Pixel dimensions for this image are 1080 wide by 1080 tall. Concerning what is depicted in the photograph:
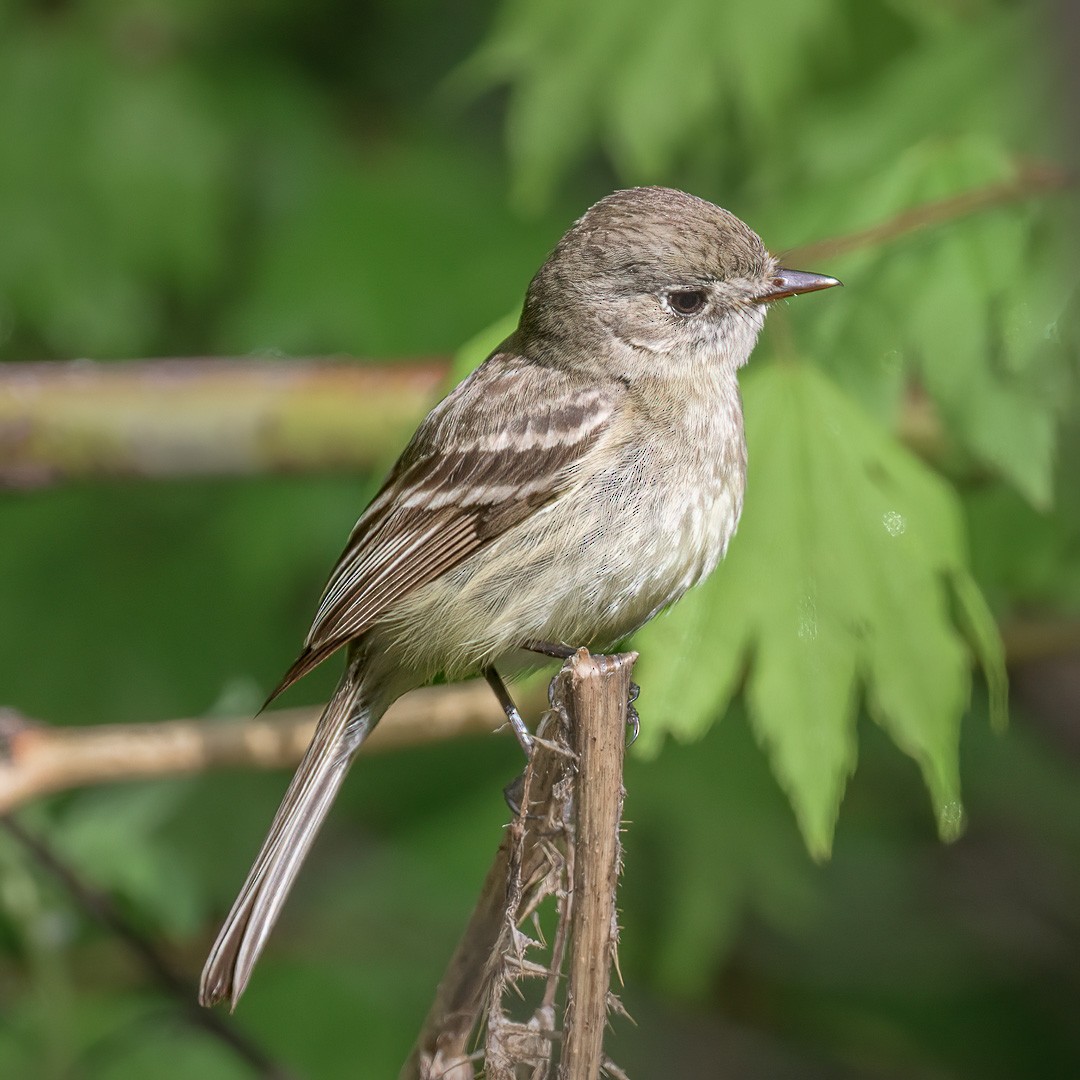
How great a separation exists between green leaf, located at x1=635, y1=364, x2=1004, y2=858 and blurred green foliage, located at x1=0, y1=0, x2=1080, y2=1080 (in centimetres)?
32

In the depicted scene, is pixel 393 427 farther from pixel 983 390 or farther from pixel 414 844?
pixel 414 844

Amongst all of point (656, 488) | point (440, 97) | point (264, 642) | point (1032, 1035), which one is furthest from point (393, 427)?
point (1032, 1035)

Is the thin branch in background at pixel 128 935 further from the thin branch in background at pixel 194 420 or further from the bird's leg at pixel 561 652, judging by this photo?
the thin branch in background at pixel 194 420

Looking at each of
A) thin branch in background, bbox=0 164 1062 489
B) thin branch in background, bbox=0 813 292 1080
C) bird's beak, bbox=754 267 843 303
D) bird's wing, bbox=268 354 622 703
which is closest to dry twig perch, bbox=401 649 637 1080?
bird's wing, bbox=268 354 622 703

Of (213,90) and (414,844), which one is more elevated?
(213,90)

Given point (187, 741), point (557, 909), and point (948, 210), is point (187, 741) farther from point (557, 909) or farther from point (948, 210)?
point (948, 210)

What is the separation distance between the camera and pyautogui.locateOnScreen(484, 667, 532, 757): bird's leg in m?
2.93

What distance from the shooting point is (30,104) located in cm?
548

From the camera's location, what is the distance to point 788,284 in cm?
329

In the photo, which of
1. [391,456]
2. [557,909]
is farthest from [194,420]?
[557,909]

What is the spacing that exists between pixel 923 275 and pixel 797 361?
44 cm

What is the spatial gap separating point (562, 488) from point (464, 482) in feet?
0.85

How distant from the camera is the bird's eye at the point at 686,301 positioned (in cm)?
340

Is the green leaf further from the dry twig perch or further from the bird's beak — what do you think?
the dry twig perch
